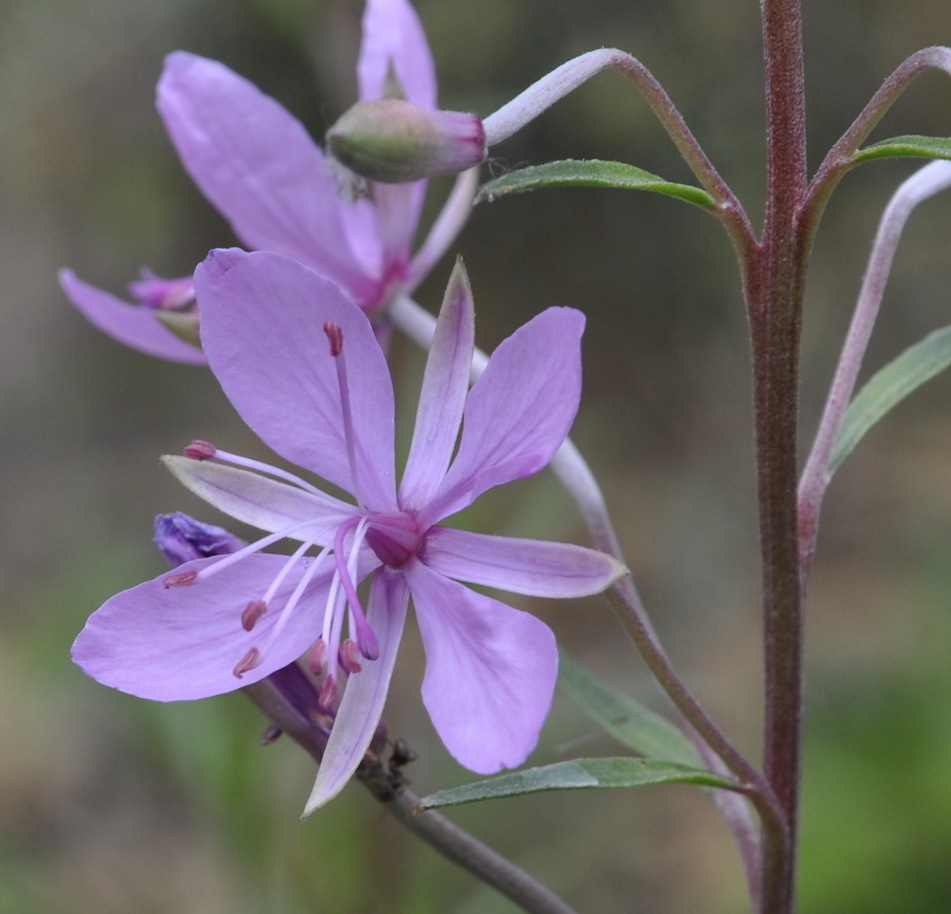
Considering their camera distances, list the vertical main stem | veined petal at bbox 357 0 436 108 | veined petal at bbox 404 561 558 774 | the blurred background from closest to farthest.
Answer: veined petal at bbox 404 561 558 774
the vertical main stem
veined petal at bbox 357 0 436 108
the blurred background

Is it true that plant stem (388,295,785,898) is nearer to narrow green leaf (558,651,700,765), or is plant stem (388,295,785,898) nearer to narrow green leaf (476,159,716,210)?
narrow green leaf (558,651,700,765)

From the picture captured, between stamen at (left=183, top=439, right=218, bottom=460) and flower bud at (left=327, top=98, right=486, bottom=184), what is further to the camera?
stamen at (left=183, top=439, right=218, bottom=460)

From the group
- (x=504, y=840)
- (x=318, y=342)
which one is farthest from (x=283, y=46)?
(x=318, y=342)

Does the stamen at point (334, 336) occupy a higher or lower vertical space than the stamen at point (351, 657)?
higher

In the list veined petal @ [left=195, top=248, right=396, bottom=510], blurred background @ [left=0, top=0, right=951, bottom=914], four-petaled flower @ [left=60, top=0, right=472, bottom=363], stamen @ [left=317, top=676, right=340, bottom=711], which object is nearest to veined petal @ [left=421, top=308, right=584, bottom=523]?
veined petal @ [left=195, top=248, right=396, bottom=510]

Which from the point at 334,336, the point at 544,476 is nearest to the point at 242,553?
the point at 334,336

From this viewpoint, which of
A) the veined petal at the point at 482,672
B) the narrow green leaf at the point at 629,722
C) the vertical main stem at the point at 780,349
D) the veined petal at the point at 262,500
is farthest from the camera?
the narrow green leaf at the point at 629,722

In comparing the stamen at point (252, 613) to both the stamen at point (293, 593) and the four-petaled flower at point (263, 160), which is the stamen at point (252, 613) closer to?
the stamen at point (293, 593)

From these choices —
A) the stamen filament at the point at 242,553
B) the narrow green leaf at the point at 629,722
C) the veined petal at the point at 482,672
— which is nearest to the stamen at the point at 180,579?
the stamen filament at the point at 242,553
